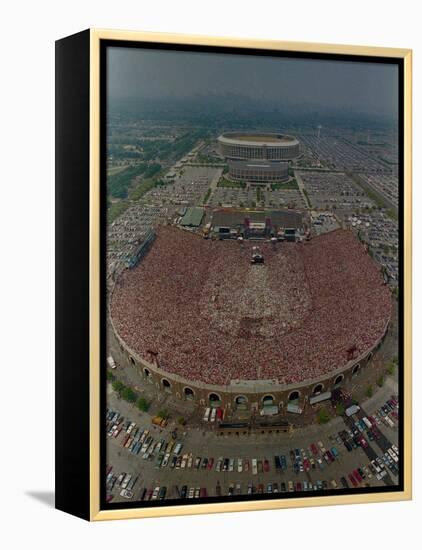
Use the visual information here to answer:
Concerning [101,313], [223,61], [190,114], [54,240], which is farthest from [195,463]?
[223,61]

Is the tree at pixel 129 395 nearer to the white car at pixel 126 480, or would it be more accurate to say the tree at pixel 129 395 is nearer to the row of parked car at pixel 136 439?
the row of parked car at pixel 136 439

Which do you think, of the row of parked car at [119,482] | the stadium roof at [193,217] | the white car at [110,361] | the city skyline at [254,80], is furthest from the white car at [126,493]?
the city skyline at [254,80]

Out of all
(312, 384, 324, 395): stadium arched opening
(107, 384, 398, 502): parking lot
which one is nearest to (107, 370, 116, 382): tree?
(107, 384, 398, 502): parking lot

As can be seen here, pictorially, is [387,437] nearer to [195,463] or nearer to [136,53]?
[195,463]

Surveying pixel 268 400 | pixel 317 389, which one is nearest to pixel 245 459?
pixel 268 400

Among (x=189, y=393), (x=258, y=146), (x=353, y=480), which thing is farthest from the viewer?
(x=353, y=480)

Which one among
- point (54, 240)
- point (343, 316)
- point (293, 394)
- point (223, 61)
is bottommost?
point (293, 394)

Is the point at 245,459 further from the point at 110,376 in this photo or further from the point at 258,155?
the point at 258,155
